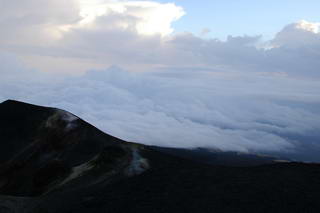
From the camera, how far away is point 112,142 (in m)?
62.2

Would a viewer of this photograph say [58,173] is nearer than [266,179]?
No

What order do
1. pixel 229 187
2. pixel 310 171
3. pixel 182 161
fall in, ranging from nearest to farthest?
pixel 229 187
pixel 310 171
pixel 182 161

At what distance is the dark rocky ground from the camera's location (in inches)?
1401

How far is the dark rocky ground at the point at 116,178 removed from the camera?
3559cm

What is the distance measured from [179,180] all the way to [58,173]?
22.1 meters

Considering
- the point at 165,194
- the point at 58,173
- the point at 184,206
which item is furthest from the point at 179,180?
the point at 58,173

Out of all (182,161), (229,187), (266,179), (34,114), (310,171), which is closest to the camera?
(229,187)

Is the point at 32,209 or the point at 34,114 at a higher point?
the point at 34,114

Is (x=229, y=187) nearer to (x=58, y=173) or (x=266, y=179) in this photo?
(x=266, y=179)

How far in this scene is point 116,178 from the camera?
150 feet

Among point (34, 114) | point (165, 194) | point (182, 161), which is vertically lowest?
point (165, 194)

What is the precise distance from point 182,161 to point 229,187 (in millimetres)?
14424

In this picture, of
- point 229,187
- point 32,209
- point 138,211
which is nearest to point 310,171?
point 229,187

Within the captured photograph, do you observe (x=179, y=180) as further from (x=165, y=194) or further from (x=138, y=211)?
(x=138, y=211)
